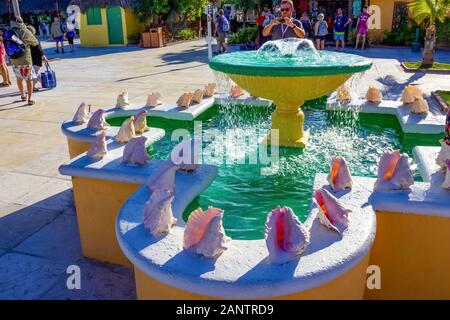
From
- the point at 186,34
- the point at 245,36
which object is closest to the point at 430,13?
the point at 245,36

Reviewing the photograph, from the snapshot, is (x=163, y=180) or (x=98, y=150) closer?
(x=163, y=180)

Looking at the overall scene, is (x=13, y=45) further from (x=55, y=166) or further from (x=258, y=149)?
(x=258, y=149)

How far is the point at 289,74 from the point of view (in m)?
4.64

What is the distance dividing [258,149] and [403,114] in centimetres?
232

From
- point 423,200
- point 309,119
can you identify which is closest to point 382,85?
point 309,119

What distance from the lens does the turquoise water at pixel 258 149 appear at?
4215mm

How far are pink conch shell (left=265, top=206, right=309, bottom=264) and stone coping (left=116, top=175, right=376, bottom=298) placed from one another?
2.0 inches

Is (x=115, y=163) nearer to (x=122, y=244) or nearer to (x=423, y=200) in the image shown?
(x=122, y=244)

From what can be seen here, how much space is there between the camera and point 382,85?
12.1 meters

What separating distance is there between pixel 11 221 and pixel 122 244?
2.73 m

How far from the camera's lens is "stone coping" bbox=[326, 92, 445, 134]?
18.7ft

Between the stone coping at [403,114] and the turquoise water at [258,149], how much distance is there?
105 mm

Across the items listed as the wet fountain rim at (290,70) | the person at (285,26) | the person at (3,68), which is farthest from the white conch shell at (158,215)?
the person at (3,68)

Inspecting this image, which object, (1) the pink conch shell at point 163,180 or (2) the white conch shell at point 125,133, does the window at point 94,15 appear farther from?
(1) the pink conch shell at point 163,180
